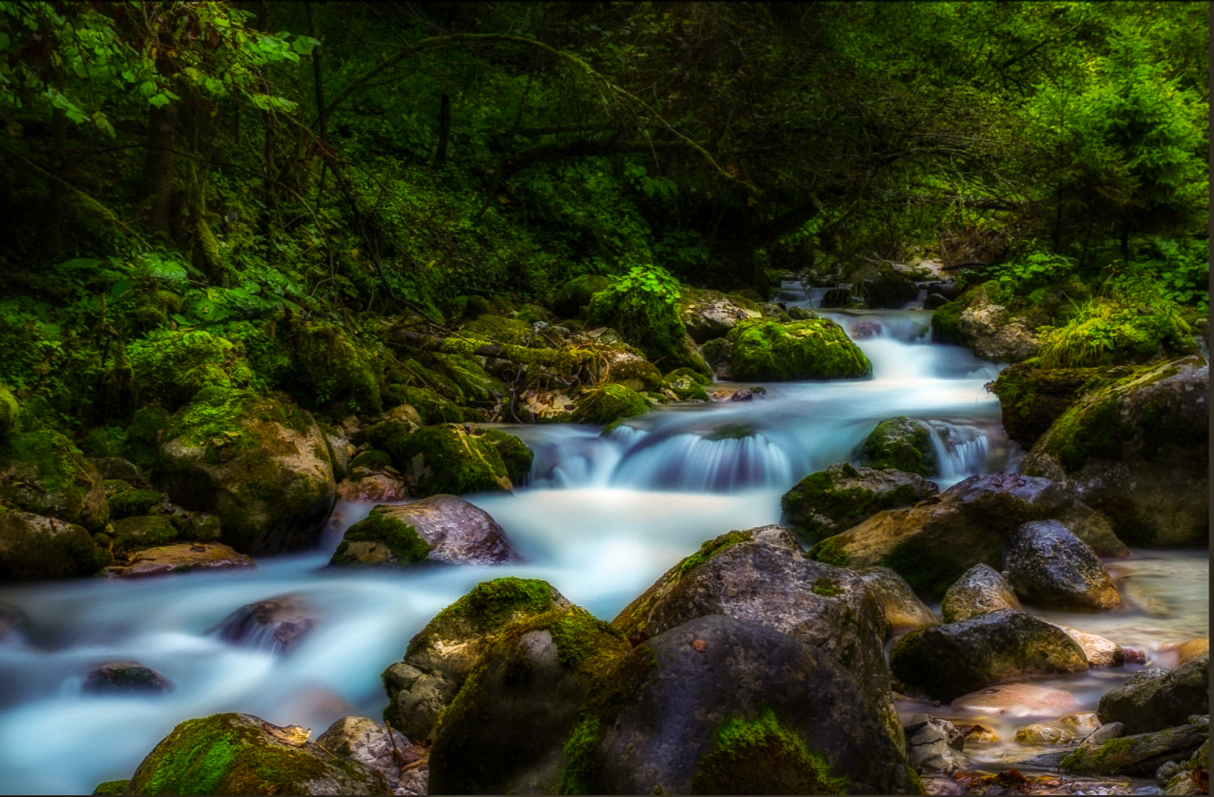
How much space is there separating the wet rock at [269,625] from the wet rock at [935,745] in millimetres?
3065

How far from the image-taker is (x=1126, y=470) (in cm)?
630

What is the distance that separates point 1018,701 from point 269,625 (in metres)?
3.65

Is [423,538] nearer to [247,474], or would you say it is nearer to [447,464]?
[247,474]

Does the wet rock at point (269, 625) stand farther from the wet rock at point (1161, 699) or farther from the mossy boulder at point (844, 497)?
the wet rock at point (1161, 699)

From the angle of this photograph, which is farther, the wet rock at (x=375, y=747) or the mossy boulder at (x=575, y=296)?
the mossy boulder at (x=575, y=296)

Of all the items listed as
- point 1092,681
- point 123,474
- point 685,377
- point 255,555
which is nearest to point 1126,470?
point 1092,681

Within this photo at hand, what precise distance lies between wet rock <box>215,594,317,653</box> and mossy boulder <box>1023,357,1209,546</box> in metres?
5.20

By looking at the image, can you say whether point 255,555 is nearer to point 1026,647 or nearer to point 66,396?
point 66,396

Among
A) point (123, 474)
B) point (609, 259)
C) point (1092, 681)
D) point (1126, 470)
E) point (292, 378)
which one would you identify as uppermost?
point (609, 259)

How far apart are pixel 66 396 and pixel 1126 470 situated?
24.4 ft

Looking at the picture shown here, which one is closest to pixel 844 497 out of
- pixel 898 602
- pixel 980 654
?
pixel 898 602

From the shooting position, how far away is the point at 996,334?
38.0 ft

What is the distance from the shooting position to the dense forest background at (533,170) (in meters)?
6.59

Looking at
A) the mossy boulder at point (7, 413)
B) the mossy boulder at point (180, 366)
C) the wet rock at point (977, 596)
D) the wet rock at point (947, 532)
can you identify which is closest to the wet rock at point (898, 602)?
the wet rock at point (977, 596)
